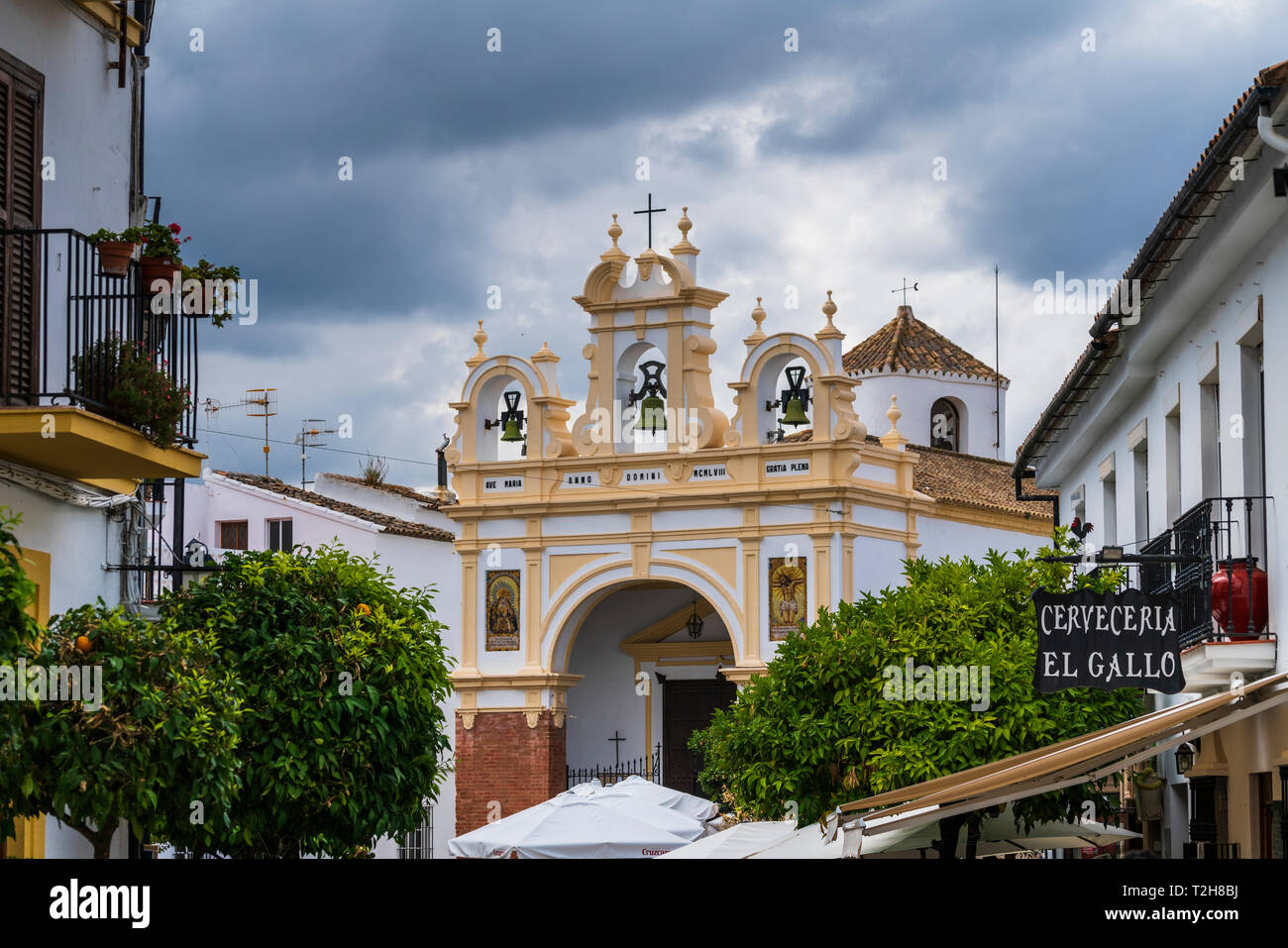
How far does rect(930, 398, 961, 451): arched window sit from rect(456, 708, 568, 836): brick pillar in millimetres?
15767

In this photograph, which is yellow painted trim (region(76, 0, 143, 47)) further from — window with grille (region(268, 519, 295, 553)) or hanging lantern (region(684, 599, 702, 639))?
window with grille (region(268, 519, 295, 553))

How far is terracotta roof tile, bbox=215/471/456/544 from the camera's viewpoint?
40969 mm

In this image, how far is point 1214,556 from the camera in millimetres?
14953

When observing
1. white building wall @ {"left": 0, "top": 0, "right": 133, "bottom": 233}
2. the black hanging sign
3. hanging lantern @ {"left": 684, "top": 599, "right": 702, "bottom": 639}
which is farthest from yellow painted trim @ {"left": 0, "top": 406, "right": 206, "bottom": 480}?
hanging lantern @ {"left": 684, "top": 599, "right": 702, "bottom": 639}

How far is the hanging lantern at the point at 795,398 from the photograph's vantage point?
1428 inches

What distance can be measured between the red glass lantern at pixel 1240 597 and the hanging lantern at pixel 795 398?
73.6 ft

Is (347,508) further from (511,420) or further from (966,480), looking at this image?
(966,480)

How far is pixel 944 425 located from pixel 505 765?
17.4m

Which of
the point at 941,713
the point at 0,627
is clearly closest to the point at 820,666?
the point at 941,713

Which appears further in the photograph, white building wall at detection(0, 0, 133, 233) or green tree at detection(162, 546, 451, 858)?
green tree at detection(162, 546, 451, 858)

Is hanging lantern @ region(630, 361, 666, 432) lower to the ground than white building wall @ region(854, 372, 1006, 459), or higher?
lower

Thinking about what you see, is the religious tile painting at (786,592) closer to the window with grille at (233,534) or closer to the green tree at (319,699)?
the window with grille at (233,534)

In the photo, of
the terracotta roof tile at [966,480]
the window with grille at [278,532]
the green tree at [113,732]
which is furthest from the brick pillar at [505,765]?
the green tree at [113,732]
